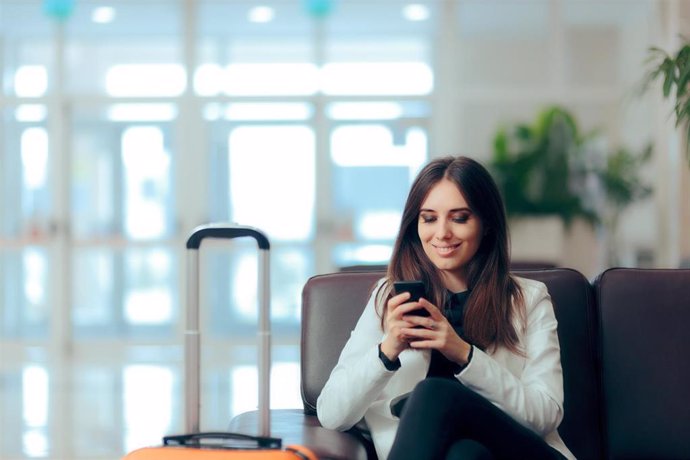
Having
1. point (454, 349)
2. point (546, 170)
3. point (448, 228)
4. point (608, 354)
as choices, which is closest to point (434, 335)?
point (454, 349)

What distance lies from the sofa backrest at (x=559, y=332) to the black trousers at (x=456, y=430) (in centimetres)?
31

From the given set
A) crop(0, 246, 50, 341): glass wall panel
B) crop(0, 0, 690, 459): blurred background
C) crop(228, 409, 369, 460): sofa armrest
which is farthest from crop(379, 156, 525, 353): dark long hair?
crop(0, 246, 50, 341): glass wall panel

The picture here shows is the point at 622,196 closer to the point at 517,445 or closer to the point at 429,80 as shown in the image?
the point at 429,80

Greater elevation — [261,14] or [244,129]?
[261,14]

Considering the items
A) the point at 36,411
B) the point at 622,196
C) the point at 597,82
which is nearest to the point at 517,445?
the point at 36,411

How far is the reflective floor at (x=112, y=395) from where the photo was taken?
4711 millimetres

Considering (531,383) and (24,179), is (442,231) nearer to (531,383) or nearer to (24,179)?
(531,383)

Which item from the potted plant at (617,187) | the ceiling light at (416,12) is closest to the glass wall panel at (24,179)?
the ceiling light at (416,12)

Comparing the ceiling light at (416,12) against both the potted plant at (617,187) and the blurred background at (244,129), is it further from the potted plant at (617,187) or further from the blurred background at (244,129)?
the potted plant at (617,187)

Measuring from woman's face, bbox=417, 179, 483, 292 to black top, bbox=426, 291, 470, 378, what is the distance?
89 mm

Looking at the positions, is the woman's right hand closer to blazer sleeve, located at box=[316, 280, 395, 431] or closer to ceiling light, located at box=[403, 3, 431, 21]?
blazer sleeve, located at box=[316, 280, 395, 431]

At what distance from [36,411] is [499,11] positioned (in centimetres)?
588

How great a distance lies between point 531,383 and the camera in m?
2.23

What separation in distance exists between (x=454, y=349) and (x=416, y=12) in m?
7.73
